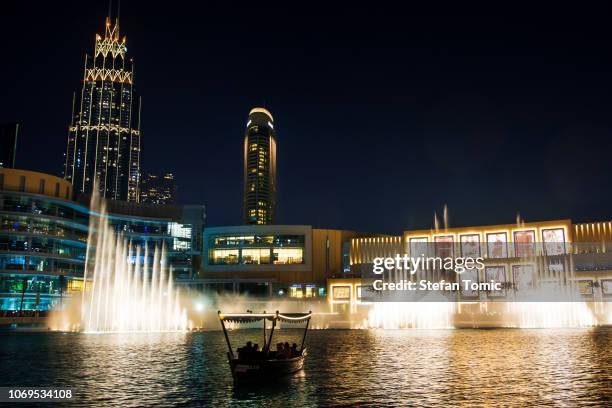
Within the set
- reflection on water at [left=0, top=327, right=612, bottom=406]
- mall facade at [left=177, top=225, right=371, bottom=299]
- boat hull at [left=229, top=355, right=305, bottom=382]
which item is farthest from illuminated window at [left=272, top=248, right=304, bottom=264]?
boat hull at [left=229, top=355, right=305, bottom=382]

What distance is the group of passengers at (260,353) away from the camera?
32.4 metres

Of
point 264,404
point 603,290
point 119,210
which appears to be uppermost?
point 119,210

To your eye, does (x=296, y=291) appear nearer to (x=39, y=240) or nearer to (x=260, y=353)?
(x=39, y=240)

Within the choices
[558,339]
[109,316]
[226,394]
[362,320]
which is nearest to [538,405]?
[226,394]

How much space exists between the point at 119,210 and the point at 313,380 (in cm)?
13009

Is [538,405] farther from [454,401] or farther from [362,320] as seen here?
[362,320]

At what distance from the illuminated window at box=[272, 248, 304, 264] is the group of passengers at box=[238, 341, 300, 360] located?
98.7 meters

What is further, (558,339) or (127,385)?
(558,339)

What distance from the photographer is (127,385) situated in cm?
3173

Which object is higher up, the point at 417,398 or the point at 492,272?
the point at 492,272

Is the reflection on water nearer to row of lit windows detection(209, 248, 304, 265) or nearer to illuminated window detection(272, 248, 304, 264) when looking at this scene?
illuminated window detection(272, 248, 304, 264)

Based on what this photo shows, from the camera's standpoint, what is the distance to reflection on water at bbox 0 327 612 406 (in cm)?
2819

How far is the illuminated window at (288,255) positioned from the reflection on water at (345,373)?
254 feet

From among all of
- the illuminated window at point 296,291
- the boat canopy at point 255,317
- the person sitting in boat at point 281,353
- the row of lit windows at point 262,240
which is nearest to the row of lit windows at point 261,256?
the row of lit windows at point 262,240
